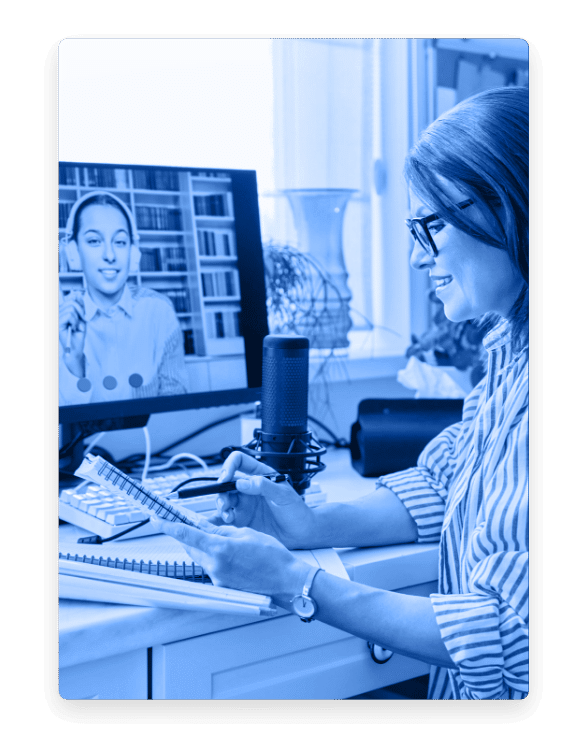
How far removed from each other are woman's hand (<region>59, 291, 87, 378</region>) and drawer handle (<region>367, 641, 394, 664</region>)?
50 centimetres

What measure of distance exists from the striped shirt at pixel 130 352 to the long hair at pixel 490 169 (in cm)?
42

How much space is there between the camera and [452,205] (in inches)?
30.9

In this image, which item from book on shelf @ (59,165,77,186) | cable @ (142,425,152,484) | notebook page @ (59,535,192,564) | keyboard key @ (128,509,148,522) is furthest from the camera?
cable @ (142,425,152,484)

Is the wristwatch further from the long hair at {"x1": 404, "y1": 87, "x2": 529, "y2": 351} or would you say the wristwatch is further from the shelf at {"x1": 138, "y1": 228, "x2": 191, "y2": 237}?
the shelf at {"x1": 138, "y1": 228, "x2": 191, "y2": 237}

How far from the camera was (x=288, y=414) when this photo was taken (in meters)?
0.99

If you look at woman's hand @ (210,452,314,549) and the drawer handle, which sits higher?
woman's hand @ (210,452,314,549)

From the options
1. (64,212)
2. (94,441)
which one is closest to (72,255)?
(64,212)

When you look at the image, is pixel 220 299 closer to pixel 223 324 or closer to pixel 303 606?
pixel 223 324

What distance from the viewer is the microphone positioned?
3.21 feet

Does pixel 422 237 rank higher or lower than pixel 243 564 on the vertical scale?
higher

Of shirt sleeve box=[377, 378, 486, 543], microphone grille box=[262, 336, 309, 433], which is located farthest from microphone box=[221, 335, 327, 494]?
shirt sleeve box=[377, 378, 486, 543]

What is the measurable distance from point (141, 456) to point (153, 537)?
342 mm

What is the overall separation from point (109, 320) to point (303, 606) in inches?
19.2

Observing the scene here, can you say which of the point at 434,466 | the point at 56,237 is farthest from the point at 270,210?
the point at 56,237
